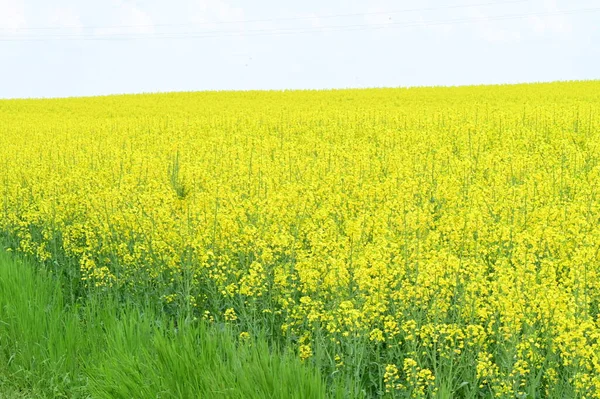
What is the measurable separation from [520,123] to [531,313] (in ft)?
43.8

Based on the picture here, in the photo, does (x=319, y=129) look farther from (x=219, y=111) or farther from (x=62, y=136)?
(x=219, y=111)

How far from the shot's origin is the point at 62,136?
59.6ft

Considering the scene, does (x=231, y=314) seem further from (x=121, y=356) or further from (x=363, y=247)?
(x=363, y=247)

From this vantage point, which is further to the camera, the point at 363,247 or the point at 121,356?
the point at 363,247

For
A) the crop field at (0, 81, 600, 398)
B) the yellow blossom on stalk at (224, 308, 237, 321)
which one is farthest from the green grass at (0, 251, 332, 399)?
the crop field at (0, 81, 600, 398)

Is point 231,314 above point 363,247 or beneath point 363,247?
beneath

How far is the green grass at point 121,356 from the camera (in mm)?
4578

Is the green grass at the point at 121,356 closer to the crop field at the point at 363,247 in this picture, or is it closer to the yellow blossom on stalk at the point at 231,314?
the yellow blossom on stalk at the point at 231,314

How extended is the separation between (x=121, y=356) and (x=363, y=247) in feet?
6.98

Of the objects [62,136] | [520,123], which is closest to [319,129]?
[520,123]

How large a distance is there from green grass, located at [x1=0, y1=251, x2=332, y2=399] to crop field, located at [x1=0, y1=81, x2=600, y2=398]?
0.24m

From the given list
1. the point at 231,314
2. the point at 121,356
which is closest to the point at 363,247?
the point at 231,314

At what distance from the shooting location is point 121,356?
5449mm

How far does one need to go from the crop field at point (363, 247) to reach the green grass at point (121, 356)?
0.79 ft
